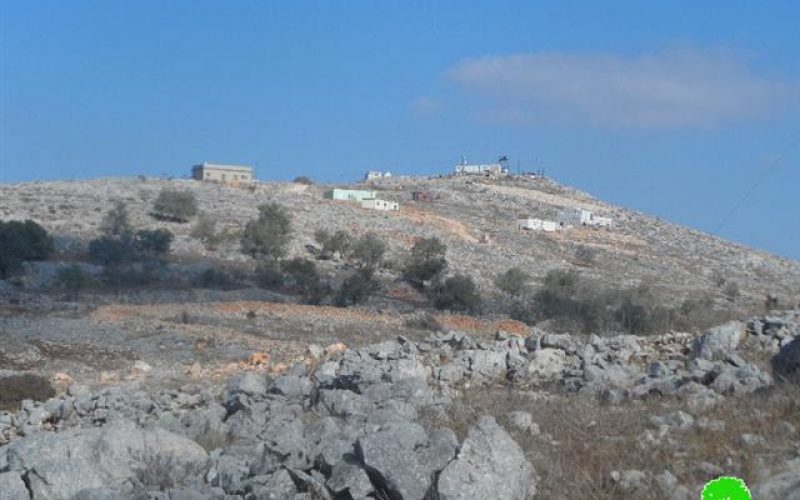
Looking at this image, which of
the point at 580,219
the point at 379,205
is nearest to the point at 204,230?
the point at 379,205

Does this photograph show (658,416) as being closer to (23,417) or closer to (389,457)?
(389,457)

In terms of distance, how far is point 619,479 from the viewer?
280 inches

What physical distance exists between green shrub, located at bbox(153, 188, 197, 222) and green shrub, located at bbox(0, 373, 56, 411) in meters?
41.8

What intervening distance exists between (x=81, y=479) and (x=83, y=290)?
29747 mm

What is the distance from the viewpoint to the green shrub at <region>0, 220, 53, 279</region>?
3947 cm

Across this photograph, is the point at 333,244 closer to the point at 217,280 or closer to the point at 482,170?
the point at 217,280

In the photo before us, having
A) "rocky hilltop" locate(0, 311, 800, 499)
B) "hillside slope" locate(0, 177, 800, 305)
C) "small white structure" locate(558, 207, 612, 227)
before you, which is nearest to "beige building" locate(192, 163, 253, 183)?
"hillside slope" locate(0, 177, 800, 305)

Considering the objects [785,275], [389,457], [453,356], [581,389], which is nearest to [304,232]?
[785,275]

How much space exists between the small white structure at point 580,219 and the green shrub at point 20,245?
44.2 meters

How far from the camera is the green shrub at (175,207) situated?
57.8 metres

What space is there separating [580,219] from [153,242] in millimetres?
42087

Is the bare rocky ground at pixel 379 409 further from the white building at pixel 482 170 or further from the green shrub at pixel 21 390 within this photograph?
the white building at pixel 482 170

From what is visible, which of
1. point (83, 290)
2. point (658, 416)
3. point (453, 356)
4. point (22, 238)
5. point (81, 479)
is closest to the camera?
point (81, 479)

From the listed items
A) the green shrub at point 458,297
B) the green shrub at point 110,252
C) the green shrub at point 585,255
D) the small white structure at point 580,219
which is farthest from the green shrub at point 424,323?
the small white structure at point 580,219
